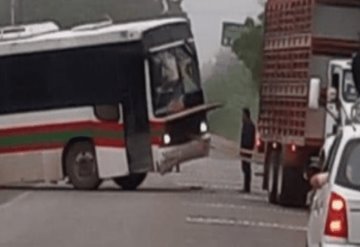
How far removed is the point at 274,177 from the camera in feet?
94.5

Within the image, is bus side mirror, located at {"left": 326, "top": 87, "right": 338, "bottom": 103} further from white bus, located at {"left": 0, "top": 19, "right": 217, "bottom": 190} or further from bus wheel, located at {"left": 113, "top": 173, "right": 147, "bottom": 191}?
bus wheel, located at {"left": 113, "top": 173, "right": 147, "bottom": 191}

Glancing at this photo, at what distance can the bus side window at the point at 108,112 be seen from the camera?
111 feet

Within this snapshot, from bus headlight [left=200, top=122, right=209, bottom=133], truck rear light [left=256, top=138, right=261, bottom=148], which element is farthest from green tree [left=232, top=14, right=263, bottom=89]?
truck rear light [left=256, top=138, right=261, bottom=148]

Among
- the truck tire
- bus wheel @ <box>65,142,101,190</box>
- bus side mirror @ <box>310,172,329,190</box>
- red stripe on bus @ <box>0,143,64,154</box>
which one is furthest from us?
red stripe on bus @ <box>0,143,64,154</box>

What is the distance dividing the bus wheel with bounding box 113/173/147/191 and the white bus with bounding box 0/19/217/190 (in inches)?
3.0

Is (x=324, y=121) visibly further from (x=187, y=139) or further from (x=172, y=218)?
(x=187, y=139)

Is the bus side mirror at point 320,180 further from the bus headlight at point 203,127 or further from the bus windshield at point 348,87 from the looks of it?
the bus headlight at point 203,127

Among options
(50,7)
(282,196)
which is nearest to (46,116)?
(282,196)

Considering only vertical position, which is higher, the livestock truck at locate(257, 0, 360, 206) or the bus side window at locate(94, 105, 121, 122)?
the livestock truck at locate(257, 0, 360, 206)

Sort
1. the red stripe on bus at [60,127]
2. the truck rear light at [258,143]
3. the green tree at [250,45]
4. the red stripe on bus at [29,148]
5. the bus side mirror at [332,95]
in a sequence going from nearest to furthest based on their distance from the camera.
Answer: the bus side mirror at [332,95], the truck rear light at [258,143], the red stripe on bus at [60,127], the red stripe on bus at [29,148], the green tree at [250,45]

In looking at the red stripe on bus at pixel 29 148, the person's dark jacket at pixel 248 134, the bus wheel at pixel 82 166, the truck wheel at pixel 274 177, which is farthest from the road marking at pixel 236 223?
the red stripe on bus at pixel 29 148

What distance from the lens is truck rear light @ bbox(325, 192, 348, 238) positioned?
42.5 ft

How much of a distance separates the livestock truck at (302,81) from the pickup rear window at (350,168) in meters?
10.0

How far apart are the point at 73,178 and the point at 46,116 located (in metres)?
1.53
